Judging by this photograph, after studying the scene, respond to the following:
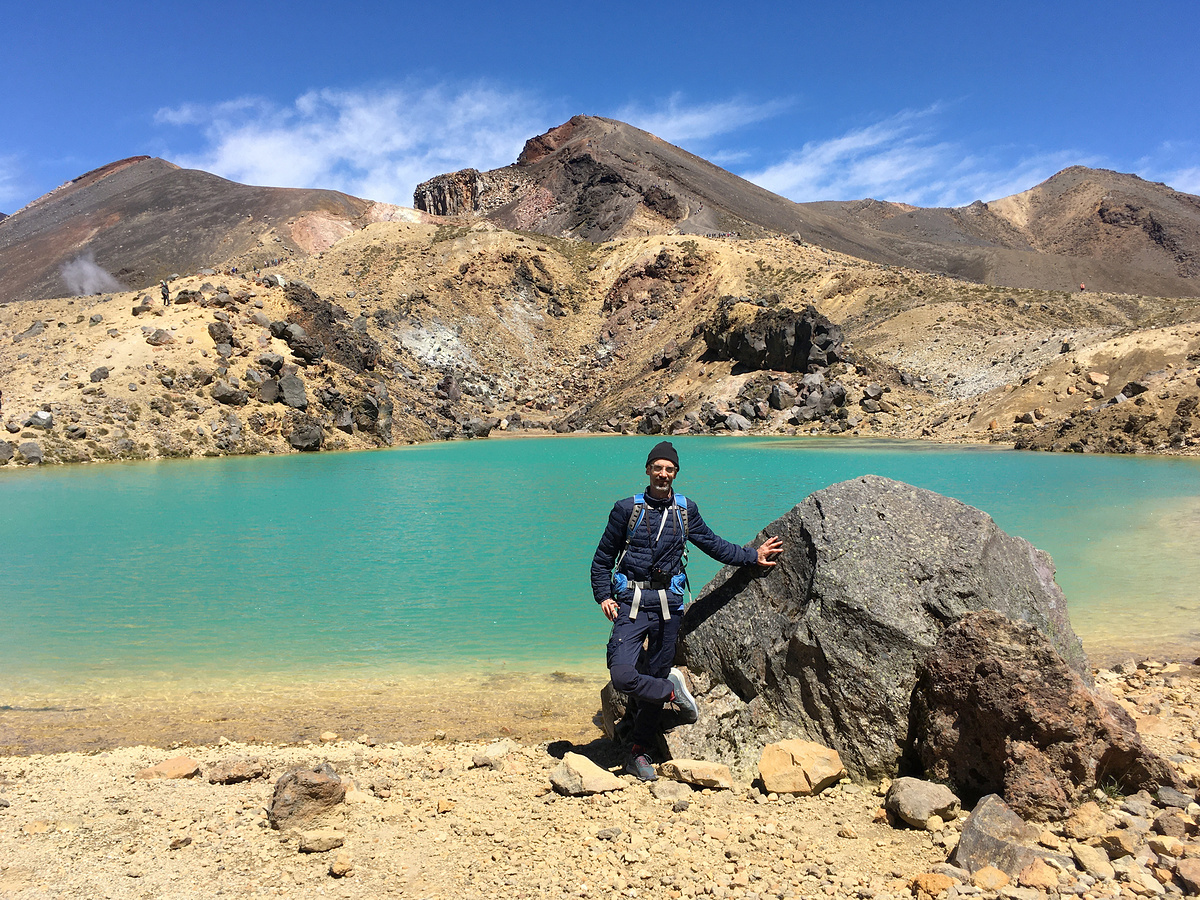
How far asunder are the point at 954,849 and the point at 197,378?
40261 millimetres

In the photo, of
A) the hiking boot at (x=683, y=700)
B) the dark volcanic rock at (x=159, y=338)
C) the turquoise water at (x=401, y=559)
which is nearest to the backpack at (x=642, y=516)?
the hiking boot at (x=683, y=700)

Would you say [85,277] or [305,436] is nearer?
[305,436]

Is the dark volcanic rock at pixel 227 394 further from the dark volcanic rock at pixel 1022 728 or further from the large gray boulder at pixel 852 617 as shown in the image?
the dark volcanic rock at pixel 1022 728

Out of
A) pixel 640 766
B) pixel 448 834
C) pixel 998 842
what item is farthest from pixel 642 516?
pixel 998 842

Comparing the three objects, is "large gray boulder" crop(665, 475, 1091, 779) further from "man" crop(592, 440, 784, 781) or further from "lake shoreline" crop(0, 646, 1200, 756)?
"lake shoreline" crop(0, 646, 1200, 756)

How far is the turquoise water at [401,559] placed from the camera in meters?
8.73

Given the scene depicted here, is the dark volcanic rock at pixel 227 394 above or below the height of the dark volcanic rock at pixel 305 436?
above

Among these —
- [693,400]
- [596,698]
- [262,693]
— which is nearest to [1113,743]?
[596,698]

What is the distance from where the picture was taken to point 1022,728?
4359 mm

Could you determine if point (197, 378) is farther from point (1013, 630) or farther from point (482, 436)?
point (1013, 630)

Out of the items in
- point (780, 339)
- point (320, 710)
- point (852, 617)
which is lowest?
point (320, 710)

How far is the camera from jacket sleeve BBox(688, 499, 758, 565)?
5.39 metres

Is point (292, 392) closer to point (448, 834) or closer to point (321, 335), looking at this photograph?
point (321, 335)

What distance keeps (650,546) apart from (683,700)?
45.7 inches
